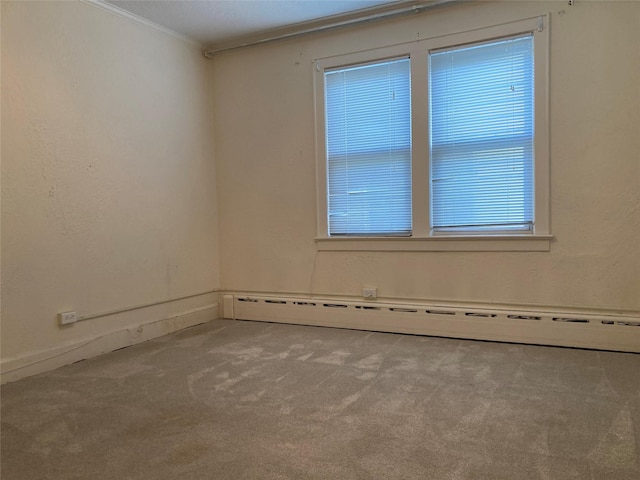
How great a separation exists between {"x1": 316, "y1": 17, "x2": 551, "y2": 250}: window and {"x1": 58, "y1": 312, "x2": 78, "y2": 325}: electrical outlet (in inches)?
81.5

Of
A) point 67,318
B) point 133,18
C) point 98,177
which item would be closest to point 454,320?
point 67,318

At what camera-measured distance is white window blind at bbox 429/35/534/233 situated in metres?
3.32

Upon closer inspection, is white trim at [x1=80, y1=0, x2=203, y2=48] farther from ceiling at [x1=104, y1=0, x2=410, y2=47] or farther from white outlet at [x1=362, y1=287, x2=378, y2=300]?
white outlet at [x1=362, y1=287, x2=378, y2=300]

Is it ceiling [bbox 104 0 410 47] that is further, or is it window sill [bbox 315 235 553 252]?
ceiling [bbox 104 0 410 47]

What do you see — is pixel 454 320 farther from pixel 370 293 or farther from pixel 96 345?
pixel 96 345

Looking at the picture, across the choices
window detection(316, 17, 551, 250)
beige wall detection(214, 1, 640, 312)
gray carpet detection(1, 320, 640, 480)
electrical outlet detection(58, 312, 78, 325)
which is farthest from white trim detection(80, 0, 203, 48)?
gray carpet detection(1, 320, 640, 480)

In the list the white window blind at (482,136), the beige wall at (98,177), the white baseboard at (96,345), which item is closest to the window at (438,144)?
the white window blind at (482,136)

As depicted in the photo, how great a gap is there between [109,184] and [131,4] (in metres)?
1.42

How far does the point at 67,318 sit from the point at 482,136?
11.0ft

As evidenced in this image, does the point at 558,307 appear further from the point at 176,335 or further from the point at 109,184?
the point at 109,184

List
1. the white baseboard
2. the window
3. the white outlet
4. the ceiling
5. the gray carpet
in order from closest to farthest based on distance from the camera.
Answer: the gray carpet
the white baseboard
the window
the ceiling
the white outlet

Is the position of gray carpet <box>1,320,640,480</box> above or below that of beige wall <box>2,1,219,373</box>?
below

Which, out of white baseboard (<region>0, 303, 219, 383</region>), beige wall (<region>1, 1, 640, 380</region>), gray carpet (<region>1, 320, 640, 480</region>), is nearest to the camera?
gray carpet (<region>1, 320, 640, 480</region>)

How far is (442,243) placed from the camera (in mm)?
3590
